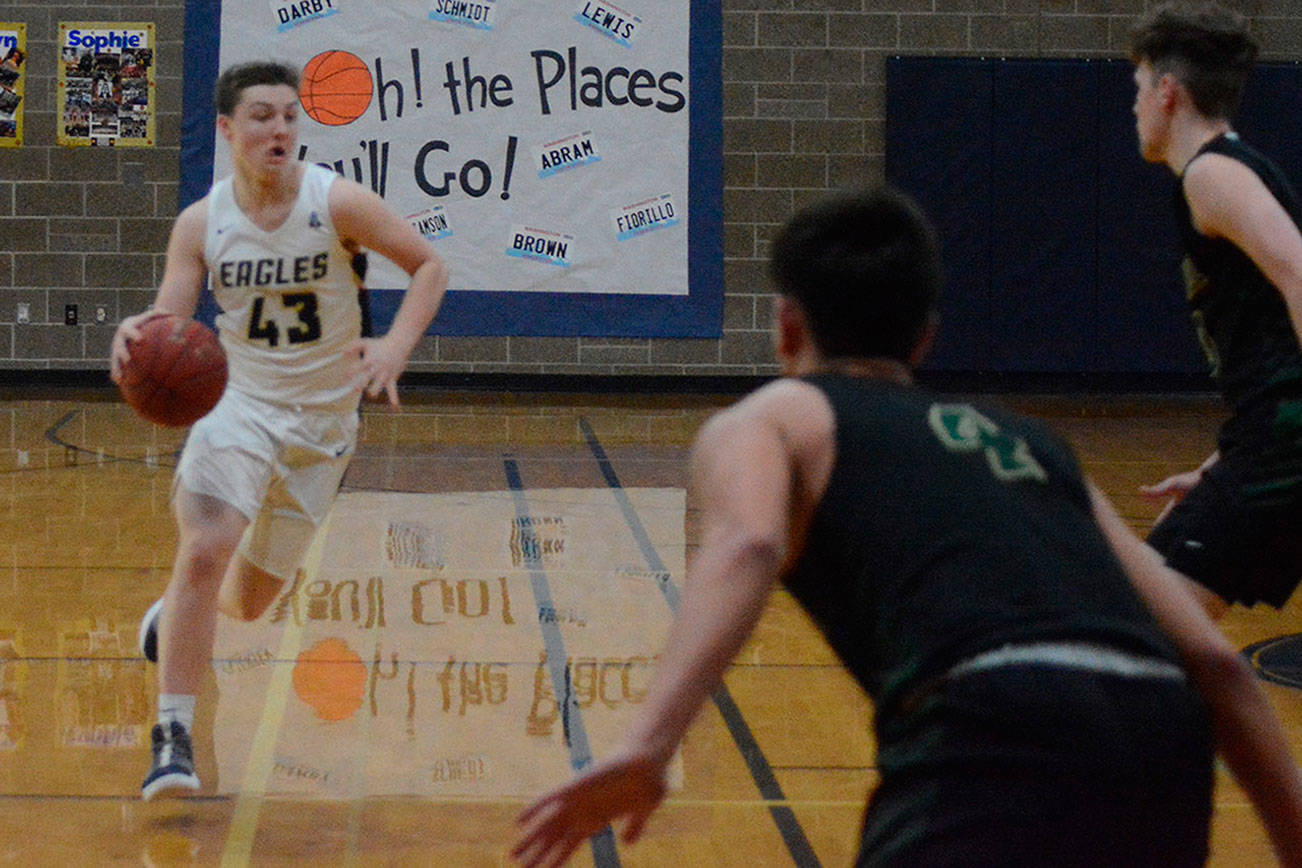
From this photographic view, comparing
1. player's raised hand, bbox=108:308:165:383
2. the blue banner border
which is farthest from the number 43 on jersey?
the blue banner border

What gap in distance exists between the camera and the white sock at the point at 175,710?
338 cm

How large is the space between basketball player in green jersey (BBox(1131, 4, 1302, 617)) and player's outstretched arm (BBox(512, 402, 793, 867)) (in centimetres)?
173

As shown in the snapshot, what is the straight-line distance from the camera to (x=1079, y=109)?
39.1 feet

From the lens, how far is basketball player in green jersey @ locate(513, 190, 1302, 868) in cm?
129

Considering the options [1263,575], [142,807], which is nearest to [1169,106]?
[1263,575]

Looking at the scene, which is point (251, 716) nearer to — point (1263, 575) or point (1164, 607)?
point (1263, 575)

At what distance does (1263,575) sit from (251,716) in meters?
2.42

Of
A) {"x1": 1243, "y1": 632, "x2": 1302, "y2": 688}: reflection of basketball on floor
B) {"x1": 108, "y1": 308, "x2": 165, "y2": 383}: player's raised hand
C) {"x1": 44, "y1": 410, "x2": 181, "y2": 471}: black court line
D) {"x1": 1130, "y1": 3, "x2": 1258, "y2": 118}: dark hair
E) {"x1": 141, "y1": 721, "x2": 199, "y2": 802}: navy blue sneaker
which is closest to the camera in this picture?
{"x1": 1130, "y1": 3, "x2": 1258, "y2": 118}: dark hair

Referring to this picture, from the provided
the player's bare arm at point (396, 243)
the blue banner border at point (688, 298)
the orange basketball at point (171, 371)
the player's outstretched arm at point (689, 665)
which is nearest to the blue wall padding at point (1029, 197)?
the blue banner border at point (688, 298)

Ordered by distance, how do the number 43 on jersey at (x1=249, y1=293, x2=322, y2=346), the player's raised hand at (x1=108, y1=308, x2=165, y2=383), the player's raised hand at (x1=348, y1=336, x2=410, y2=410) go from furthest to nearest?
the number 43 on jersey at (x1=249, y1=293, x2=322, y2=346) → the player's raised hand at (x1=108, y1=308, x2=165, y2=383) → the player's raised hand at (x1=348, y1=336, x2=410, y2=410)

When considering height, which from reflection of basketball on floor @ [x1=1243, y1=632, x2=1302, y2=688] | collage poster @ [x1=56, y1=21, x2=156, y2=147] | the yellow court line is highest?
collage poster @ [x1=56, y1=21, x2=156, y2=147]

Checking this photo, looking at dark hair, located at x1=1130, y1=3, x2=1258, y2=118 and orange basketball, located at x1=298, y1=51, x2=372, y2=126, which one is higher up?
orange basketball, located at x1=298, y1=51, x2=372, y2=126

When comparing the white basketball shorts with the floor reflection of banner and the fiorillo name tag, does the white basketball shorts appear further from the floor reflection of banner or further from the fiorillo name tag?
the fiorillo name tag

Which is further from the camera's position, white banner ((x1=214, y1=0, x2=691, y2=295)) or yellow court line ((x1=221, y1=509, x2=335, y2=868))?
white banner ((x1=214, y1=0, x2=691, y2=295))
